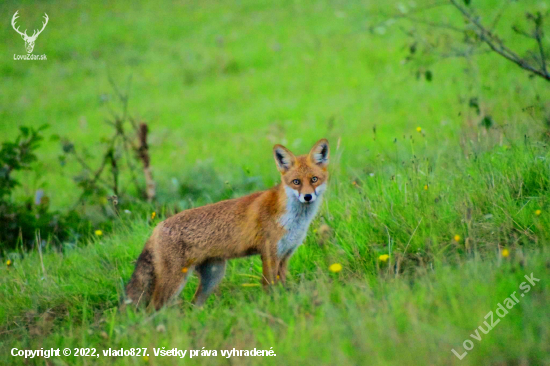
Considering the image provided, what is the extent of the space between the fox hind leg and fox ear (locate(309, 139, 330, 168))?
4.66ft

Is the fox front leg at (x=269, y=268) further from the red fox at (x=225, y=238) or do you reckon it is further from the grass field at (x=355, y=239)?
the grass field at (x=355, y=239)

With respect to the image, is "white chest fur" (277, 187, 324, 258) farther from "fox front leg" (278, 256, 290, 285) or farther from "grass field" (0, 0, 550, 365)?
"grass field" (0, 0, 550, 365)

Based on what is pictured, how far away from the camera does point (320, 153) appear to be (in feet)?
17.0

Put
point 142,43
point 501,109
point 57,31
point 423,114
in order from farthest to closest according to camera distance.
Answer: point 57,31 < point 142,43 < point 423,114 < point 501,109

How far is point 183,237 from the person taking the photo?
477 cm

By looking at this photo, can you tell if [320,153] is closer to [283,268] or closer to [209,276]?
[283,268]

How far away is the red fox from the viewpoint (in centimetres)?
458

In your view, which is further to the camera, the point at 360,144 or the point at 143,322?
the point at 360,144

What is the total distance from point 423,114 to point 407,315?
8.71 metres

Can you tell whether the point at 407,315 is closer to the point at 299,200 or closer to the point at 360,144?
the point at 299,200

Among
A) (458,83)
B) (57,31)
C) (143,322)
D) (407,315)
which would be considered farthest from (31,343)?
(57,31)

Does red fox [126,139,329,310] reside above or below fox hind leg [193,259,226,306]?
above

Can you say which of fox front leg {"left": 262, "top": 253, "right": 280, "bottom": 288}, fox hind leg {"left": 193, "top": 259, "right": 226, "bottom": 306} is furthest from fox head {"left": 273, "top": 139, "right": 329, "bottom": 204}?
fox hind leg {"left": 193, "top": 259, "right": 226, "bottom": 306}

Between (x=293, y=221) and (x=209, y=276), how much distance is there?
1015mm
